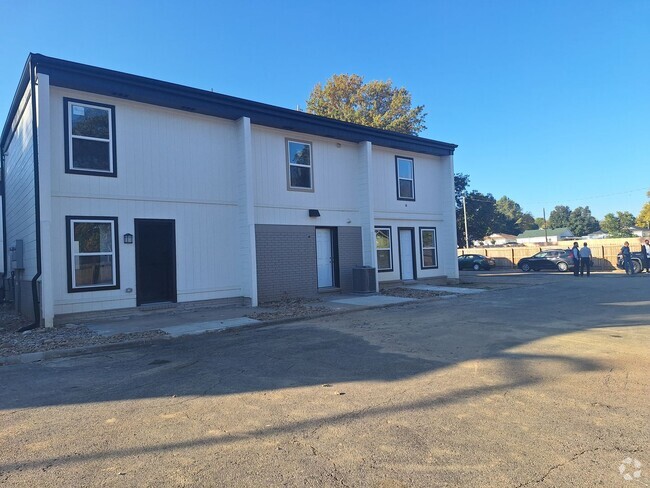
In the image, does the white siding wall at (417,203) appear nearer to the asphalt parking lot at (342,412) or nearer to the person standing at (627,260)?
the asphalt parking lot at (342,412)

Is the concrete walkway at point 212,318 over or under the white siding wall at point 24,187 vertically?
under

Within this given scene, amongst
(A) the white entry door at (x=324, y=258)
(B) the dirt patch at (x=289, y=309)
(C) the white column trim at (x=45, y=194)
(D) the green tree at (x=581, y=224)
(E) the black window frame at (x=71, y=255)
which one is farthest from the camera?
(D) the green tree at (x=581, y=224)

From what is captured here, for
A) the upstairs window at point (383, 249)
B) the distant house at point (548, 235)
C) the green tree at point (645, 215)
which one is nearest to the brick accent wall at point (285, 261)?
the upstairs window at point (383, 249)

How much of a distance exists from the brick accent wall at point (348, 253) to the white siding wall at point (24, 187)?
914 centimetres

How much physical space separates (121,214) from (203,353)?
18.5 ft

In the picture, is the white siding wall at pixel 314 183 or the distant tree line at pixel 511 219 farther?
the distant tree line at pixel 511 219

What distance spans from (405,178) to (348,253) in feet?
14.8

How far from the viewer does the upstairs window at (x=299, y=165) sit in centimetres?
1457

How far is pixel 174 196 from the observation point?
39.3 feet

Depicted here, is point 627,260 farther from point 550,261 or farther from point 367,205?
point 367,205

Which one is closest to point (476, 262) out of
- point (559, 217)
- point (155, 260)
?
point (155, 260)

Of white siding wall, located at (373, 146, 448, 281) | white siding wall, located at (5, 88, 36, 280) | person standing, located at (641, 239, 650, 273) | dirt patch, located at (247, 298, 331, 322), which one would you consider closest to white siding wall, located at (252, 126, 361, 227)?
white siding wall, located at (373, 146, 448, 281)

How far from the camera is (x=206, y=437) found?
382cm

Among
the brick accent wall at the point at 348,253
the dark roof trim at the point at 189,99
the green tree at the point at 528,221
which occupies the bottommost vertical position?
the brick accent wall at the point at 348,253
